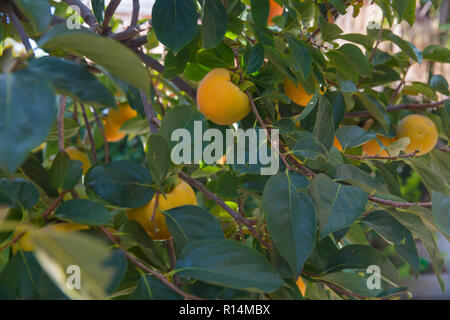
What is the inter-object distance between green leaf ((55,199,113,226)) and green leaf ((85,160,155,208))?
0.17ft

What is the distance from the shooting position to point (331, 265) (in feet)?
1.50

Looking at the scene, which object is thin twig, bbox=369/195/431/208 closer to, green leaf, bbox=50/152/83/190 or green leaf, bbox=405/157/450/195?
green leaf, bbox=405/157/450/195

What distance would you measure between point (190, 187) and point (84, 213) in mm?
183

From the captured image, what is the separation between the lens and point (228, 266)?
346 mm

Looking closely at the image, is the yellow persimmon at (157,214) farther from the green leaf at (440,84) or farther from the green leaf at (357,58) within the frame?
the green leaf at (440,84)

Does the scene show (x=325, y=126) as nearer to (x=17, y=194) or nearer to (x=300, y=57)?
(x=300, y=57)

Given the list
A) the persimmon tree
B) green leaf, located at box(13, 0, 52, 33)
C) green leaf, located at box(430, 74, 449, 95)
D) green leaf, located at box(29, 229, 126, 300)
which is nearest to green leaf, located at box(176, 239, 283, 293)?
the persimmon tree

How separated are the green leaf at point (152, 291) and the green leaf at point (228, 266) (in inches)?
0.7

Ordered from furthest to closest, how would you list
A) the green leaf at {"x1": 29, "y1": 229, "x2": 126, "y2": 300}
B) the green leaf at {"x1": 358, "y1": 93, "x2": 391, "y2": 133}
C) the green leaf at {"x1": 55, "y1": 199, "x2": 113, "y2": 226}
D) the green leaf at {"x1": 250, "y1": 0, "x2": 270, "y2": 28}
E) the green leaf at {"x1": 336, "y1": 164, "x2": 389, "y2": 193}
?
1. the green leaf at {"x1": 358, "y1": 93, "x2": 391, "y2": 133}
2. the green leaf at {"x1": 250, "y1": 0, "x2": 270, "y2": 28}
3. the green leaf at {"x1": 336, "y1": 164, "x2": 389, "y2": 193}
4. the green leaf at {"x1": 55, "y1": 199, "x2": 113, "y2": 226}
5. the green leaf at {"x1": 29, "y1": 229, "x2": 126, "y2": 300}

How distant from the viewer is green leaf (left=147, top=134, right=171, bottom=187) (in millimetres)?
412

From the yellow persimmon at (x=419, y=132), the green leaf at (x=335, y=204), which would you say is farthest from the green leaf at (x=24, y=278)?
the yellow persimmon at (x=419, y=132)
